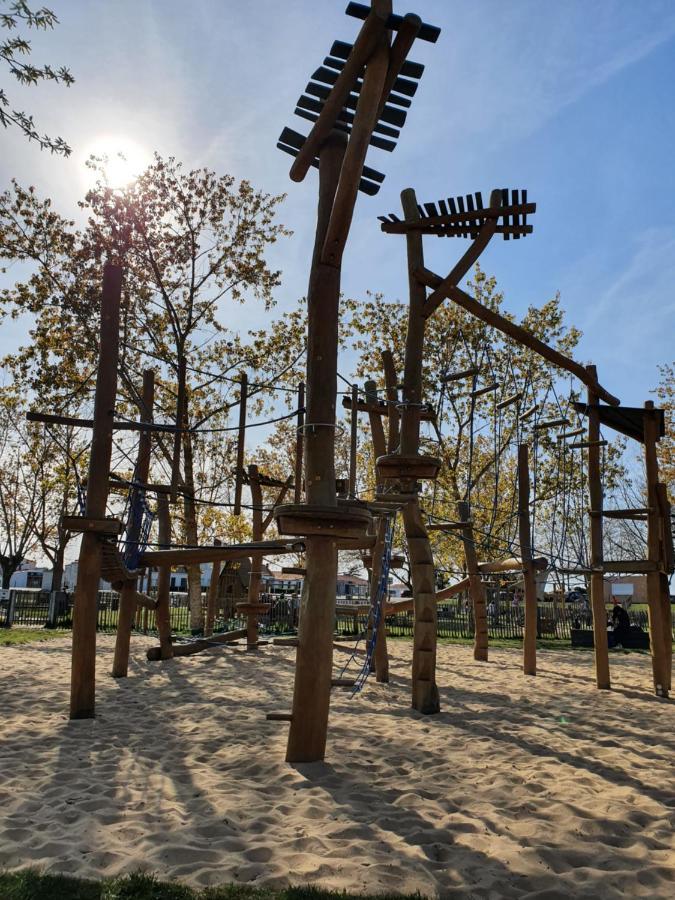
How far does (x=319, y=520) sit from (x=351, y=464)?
1.65 m

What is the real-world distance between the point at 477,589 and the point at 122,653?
5826mm

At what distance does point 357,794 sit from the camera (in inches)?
167

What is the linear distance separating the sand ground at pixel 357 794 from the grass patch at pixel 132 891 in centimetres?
12

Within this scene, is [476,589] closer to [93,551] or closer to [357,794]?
[93,551]

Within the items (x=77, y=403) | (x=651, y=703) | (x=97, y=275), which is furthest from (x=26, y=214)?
(x=651, y=703)

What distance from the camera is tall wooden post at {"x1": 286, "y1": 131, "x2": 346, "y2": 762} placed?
4.82 metres

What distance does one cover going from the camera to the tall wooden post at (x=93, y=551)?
6.39 m

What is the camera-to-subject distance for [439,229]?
7.49 meters

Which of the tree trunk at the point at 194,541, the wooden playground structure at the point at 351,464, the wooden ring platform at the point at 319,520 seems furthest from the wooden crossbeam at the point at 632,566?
the tree trunk at the point at 194,541

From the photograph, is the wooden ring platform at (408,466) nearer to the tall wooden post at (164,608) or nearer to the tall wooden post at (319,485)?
the tall wooden post at (319,485)

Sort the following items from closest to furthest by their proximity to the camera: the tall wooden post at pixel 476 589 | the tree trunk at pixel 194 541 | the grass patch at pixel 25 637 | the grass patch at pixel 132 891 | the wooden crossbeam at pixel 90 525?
the grass patch at pixel 132 891 → the wooden crossbeam at pixel 90 525 → the tall wooden post at pixel 476 589 → the grass patch at pixel 25 637 → the tree trunk at pixel 194 541

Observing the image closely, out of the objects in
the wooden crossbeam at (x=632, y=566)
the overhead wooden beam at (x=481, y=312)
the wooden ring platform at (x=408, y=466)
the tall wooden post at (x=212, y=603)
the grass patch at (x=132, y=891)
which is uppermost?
the overhead wooden beam at (x=481, y=312)

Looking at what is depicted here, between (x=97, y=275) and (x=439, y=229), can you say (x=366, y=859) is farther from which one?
(x=97, y=275)

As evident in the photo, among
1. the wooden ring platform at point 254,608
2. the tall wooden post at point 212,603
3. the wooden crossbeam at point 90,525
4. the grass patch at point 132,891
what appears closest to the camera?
the grass patch at point 132,891
